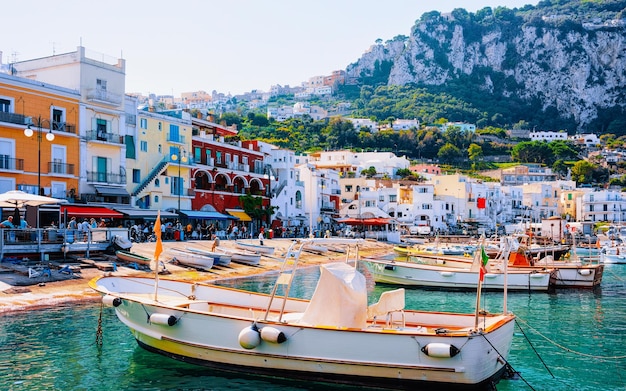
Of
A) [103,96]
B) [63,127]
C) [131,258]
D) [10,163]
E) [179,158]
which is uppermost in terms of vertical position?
[103,96]

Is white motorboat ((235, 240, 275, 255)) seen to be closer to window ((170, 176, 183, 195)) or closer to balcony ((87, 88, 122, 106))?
window ((170, 176, 183, 195))

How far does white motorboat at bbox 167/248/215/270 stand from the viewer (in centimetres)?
3566

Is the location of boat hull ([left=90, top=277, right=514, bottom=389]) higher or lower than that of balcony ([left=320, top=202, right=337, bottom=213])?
lower

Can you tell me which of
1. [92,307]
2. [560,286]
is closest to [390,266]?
[560,286]

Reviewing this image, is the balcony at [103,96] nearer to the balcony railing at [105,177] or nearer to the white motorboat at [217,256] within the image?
the balcony railing at [105,177]

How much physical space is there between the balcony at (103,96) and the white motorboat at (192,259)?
54.4 ft

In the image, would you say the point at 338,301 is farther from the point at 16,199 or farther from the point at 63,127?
the point at 63,127

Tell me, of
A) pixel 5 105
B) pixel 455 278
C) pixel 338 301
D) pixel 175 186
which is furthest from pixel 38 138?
pixel 338 301

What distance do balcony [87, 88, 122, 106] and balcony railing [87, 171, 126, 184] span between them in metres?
5.66

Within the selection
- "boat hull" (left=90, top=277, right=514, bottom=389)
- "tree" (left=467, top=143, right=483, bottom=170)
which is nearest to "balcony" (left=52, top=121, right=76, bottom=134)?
"boat hull" (left=90, top=277, right=514, bottom=389)

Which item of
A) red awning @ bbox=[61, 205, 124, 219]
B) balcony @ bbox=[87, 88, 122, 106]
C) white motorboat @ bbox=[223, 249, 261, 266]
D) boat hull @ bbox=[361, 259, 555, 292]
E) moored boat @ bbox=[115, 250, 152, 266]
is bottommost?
boat hull @ bbox=[361, 259, 555, 292]

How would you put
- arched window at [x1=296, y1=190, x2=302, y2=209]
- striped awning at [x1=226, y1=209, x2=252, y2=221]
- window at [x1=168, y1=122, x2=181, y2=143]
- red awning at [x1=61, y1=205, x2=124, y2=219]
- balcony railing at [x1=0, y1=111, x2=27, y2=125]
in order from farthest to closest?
arched window at [x1=296, y1=190, x2=302, y2=209]
striped awning at [x1=226, y1=209, x2=252, y2=221]
window at [x1=168, y1=122, x2=181, y2=143]
red awning at [x1=61, y1=205, x2=124, y2=219]
balcony railing at [x1=0, y1=111, x2=27, y2=125]

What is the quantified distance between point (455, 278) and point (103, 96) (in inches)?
1186

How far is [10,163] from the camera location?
39.8 meters
